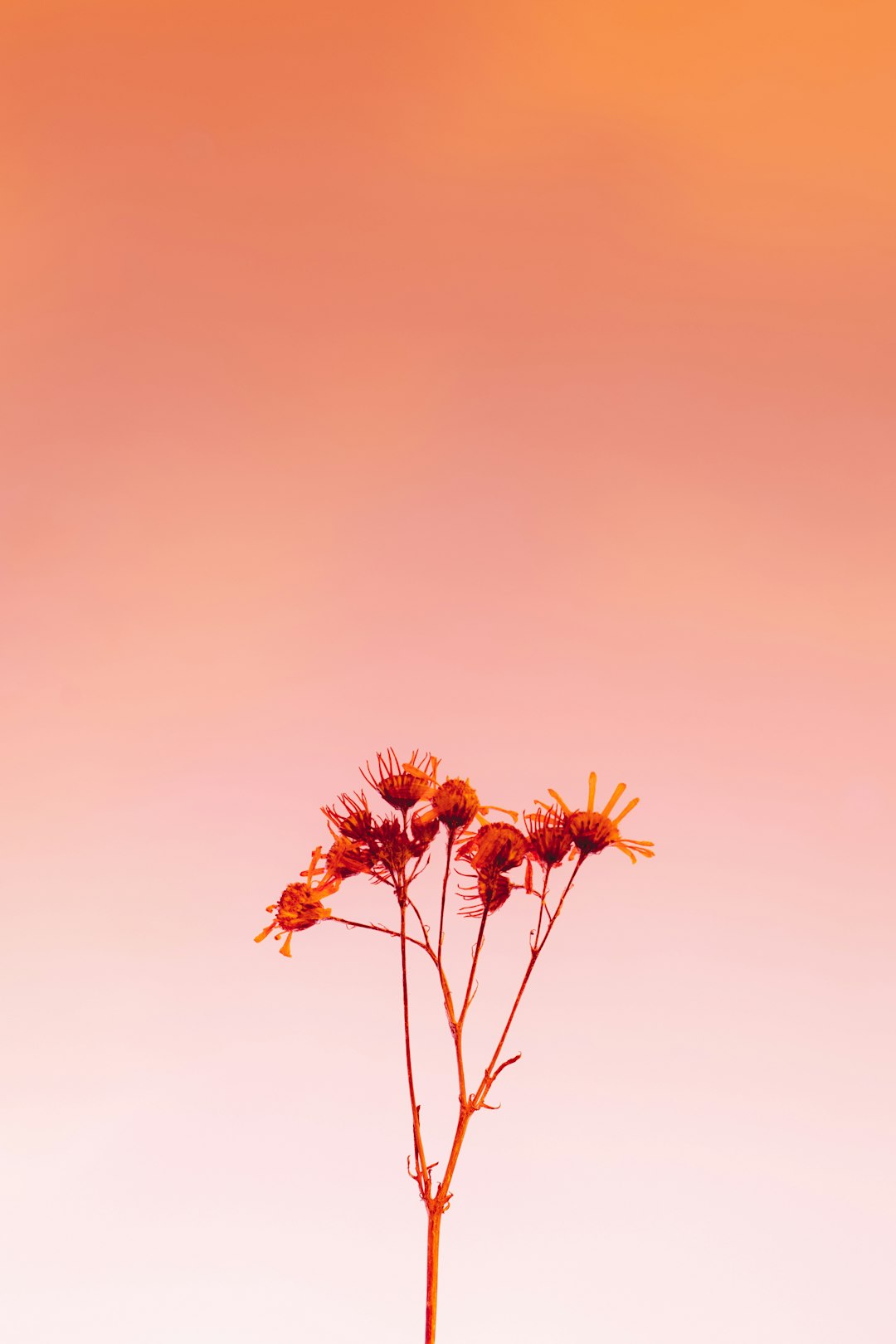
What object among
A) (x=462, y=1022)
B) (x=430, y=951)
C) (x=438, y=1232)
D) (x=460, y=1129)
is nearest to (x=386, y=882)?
(x=430, y=951)

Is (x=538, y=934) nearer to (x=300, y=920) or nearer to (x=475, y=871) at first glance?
(x=475, y=871)

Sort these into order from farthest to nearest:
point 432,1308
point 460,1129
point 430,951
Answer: point 430,951, point 460,1129, point 432,1308

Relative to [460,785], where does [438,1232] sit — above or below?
below

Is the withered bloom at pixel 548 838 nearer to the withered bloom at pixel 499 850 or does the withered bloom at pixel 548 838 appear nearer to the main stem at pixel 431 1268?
the withered bloom at pixel 499 850

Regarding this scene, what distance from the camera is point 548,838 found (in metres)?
1.70

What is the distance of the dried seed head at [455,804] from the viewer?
1699 mm

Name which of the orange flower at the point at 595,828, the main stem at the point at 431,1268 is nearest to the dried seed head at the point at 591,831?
the orange flower at the point at 595,828

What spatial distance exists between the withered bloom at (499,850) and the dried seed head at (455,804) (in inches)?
1.5

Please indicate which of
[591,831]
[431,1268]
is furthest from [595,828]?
[431,1268]

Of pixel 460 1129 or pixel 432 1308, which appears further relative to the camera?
pixel 460 1129

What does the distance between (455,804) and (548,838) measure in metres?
0.15

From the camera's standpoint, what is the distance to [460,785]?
1.71 metres

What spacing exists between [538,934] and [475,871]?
14 cm

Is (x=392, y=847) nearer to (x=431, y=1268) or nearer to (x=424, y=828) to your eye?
(x=424, y=828)
